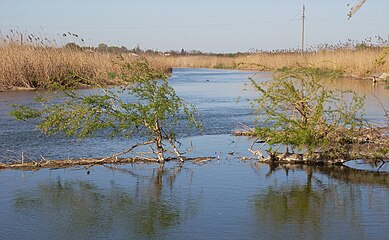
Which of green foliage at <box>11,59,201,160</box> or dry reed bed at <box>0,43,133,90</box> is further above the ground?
dry reed bed at <box>0,43,133,90</box>

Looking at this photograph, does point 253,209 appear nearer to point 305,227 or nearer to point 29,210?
point 305,227

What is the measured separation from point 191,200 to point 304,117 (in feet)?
8.95

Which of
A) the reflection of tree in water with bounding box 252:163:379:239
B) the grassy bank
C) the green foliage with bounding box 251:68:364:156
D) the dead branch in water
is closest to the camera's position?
the reflection of tree in water with bounding box 252:163:379:239

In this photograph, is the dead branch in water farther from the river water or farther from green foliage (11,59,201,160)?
green foliage (11,59,201,160)

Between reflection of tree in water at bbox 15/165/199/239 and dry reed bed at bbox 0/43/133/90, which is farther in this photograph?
dry reed bed at bbox 0/43/133/90

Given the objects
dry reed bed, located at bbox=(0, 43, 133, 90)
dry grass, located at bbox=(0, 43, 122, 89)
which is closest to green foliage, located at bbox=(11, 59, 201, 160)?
dry reed bed, located at bbox=(0, 43, 133, 90)

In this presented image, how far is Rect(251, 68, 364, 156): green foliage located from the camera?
7.26 meters

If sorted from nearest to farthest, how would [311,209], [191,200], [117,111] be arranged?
[311,209]
[191,200]
[117,111]

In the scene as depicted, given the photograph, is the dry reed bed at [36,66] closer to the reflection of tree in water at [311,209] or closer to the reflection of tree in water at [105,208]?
the reflection of tree in water at [105,208]

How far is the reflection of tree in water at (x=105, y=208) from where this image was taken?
4609 millimetres

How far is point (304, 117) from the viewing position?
753 cm

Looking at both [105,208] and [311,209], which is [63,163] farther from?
[311,209]

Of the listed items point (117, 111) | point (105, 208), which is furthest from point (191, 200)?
point (117, 111)

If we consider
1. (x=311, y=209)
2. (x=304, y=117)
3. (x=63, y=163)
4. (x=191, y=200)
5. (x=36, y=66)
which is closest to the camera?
(x=311, y=209)
